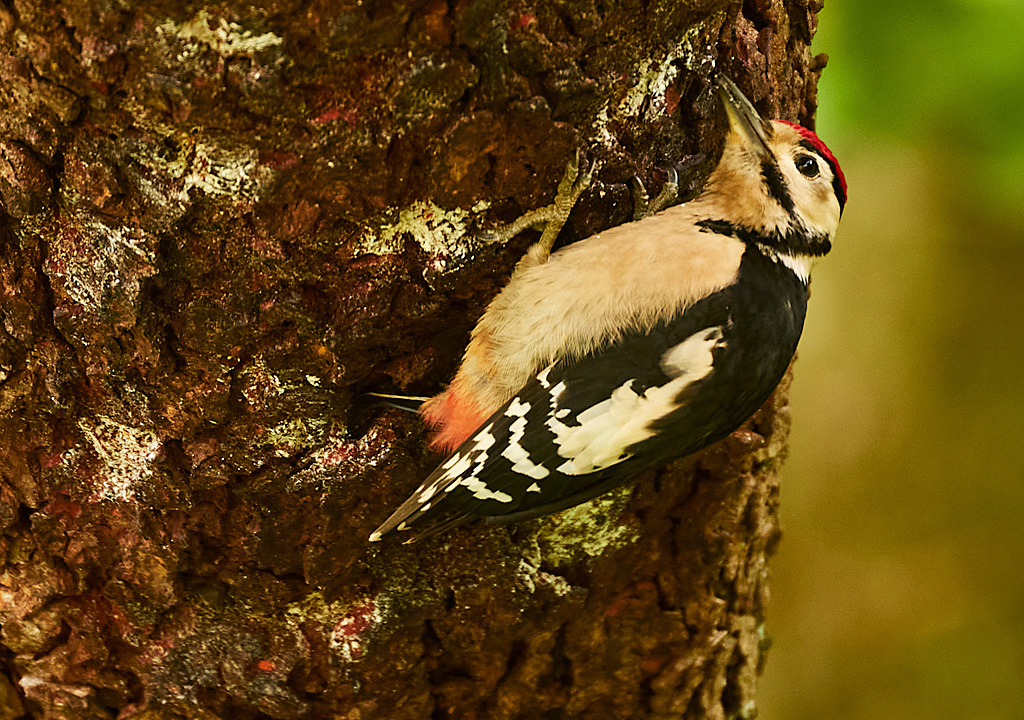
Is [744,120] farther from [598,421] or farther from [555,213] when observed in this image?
[598,421]

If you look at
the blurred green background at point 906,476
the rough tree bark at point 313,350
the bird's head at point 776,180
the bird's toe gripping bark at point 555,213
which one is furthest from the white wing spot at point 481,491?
the blurred green background at point 906,476

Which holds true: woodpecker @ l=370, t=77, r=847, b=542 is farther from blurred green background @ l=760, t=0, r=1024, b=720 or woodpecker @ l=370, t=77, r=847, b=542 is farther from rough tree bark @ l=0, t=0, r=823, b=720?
blurred green background @ l=760, t=0, r=1024, b=720

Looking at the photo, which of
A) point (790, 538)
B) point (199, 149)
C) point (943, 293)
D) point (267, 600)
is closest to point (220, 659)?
point (267, 600)

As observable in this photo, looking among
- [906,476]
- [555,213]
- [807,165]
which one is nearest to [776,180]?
[807,165]

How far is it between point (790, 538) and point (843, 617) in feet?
1.17

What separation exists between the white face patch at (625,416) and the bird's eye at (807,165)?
1.20 feet

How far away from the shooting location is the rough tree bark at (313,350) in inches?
39.1

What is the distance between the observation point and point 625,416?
1246 millimetres

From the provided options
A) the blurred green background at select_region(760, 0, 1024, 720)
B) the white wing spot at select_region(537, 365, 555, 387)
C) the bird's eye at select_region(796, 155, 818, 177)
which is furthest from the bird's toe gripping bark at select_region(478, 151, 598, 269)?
the blurred green background at select_region(760, 0, 1024, 720)

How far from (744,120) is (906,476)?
2.38m

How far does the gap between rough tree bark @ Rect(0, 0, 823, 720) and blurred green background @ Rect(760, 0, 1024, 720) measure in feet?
5.04

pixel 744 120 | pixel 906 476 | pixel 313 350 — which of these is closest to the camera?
pixel 313 350

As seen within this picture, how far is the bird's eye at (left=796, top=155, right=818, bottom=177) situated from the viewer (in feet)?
4.50

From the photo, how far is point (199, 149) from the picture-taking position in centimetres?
102
